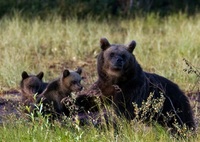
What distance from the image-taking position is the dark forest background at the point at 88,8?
66.5 feet

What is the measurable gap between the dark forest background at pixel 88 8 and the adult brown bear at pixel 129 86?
10860 millimetres

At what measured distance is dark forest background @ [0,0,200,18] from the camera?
2026cm

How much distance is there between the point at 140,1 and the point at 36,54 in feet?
29.5

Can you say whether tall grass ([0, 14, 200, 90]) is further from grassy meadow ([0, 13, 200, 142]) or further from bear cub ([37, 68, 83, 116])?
bear cub ([37, 68, 83, 116])

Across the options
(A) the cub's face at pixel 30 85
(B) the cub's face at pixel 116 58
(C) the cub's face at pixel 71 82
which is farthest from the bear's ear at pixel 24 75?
(B) the cub's face at pixel 116 58

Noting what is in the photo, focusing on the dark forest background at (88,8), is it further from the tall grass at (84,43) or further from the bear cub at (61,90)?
the bear cub at (61,90)

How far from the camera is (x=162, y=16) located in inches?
835

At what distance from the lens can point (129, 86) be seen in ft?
27.0

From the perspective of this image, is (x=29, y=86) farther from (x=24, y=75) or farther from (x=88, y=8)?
(x=88, y=8)

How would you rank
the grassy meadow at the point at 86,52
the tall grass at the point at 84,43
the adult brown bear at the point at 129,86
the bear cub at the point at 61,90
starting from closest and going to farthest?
the grassy meadow at the point at 86,52 → the adult brown bear at the point at 129,86 → the bear cub at the point at 61,90 → the tall grass at the point at 84,43

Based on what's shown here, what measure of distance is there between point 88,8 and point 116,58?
13.3 meters

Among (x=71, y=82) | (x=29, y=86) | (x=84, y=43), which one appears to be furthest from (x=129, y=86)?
(x=84, y=43)

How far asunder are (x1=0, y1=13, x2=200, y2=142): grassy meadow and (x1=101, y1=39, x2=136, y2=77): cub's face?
823mm

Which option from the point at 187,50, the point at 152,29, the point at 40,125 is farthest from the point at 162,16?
the point at 40,125
